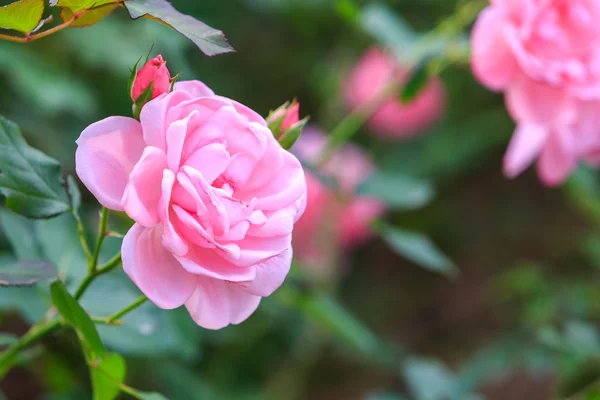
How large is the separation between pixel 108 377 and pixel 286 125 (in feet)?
0.61

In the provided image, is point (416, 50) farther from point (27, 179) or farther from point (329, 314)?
point (27, 179)

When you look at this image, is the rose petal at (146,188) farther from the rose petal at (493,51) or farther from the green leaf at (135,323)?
the rose petal at (493,51)

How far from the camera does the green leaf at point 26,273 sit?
14.6 inches

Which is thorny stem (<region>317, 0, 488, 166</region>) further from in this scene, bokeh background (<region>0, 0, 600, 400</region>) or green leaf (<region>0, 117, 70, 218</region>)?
green leaf (<region>0, 117, 70, 218</region>)

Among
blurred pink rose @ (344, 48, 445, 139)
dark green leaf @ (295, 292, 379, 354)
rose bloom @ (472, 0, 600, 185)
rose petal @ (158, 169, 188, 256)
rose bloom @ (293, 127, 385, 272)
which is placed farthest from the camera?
blurred pink rose @ (344, 48, 445, 139)

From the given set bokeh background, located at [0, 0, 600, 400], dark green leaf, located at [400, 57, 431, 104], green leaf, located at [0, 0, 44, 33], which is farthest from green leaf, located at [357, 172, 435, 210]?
green leaf, located at [0, 0, 44, 33]

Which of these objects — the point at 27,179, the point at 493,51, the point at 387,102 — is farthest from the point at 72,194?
the point at 387,102

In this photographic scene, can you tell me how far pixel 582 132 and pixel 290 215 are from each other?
0.39m

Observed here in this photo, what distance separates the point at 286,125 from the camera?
41 centimetres

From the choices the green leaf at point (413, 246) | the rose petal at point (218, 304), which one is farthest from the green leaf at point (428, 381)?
the rose petal at point (218, 304)

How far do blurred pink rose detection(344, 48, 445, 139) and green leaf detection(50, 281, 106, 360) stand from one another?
3.33ft

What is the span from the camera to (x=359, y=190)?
84 cm

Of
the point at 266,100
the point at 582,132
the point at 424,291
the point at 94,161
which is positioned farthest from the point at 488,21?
the point at 424,291

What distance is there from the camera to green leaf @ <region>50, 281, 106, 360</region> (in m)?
0.37
